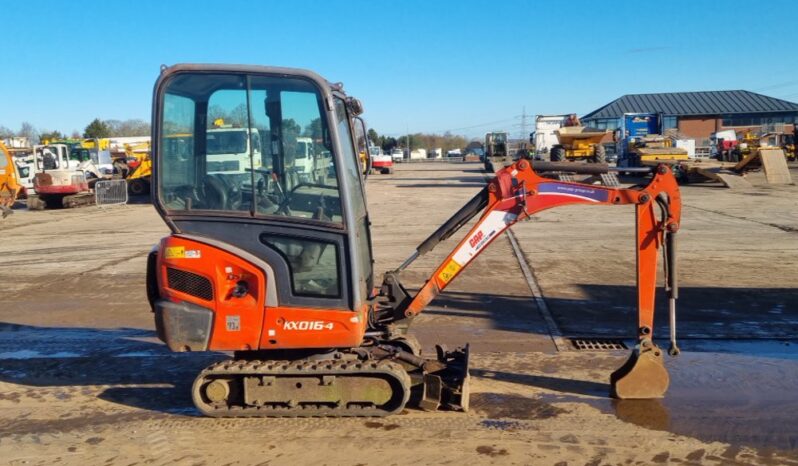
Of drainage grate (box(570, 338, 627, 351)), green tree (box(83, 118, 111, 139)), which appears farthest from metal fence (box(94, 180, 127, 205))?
green tree (box(83, 118, 111, 139))

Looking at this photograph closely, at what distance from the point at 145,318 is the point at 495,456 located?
19.0ft

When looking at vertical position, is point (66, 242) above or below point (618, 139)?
below

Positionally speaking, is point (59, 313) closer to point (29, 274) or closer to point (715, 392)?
point (29, 274)

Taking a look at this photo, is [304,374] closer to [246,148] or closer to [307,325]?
[307,325]

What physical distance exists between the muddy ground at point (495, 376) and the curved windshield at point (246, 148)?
1.65 m

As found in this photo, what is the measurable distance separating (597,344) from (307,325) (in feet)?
11.7

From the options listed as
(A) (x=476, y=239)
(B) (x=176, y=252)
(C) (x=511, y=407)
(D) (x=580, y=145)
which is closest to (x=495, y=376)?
(C) (x=511, y=407)

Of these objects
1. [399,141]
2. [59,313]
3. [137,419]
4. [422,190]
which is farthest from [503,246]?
[399,141]

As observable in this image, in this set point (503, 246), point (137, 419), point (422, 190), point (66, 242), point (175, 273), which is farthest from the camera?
point (422, 190)

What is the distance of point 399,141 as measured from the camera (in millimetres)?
134375

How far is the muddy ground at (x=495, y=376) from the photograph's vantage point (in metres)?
4.98

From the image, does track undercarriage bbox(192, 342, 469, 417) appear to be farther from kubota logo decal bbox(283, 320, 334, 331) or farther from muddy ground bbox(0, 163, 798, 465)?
kubota logo decal bbox(283, 320, 334, 331)

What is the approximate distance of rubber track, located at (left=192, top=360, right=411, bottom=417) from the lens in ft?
17.5

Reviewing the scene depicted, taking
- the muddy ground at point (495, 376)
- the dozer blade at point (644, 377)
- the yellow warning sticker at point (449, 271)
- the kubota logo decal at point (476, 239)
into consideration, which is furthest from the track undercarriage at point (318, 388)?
the dozer blade at point (644, 377)
